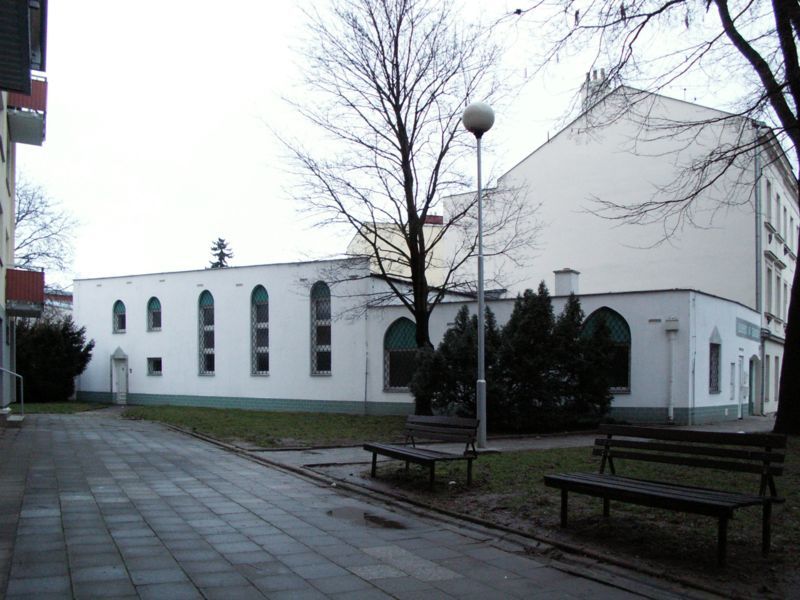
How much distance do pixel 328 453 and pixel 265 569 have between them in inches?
314

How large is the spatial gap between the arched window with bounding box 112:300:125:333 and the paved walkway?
98.9ft

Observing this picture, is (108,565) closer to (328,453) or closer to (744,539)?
(744,539)

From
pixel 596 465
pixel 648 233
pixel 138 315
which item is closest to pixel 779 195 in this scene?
pixel 648 233

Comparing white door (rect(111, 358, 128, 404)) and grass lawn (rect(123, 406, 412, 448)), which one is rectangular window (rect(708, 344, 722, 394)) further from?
white door (rect(111, 358, 128, 404))

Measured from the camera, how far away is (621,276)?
104 ft

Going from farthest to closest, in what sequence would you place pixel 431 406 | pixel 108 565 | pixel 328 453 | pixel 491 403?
1. pixel 431 406
2. pixel 491 403
3. pixel 328 453
4. pixel 108 565

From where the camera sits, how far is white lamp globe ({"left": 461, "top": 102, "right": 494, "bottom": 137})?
12914 mm

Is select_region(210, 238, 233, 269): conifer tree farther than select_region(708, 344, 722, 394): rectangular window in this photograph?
Yes

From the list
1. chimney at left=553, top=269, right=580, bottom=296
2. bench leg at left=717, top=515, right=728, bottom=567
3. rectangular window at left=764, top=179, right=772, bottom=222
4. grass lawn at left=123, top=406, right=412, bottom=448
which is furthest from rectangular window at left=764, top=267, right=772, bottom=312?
bench leg at left=717, top=515, right=728, bottom=567

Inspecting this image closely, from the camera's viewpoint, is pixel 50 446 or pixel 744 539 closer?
pixel 744 539

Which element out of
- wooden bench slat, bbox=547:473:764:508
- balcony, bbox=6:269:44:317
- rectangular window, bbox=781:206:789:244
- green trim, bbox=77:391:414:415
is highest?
rectangular window, bbox=781:206:789:244

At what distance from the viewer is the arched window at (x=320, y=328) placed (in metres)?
30.5

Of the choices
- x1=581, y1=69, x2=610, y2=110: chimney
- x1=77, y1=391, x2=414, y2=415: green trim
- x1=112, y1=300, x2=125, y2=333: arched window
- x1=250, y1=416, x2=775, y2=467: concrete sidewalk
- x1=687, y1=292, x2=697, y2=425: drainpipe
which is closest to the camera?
x1=581, y1=69, x2=610, y2=110: chimney

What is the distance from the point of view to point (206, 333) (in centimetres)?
3525
